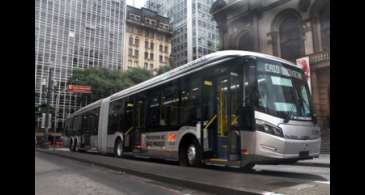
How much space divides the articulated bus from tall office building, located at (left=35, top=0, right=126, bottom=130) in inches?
64.9

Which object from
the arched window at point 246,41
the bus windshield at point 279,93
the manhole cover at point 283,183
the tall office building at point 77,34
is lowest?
the manhole cover at point 283,183

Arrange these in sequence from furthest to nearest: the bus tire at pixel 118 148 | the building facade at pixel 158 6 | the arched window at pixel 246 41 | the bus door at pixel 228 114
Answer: the bus tire at pixel 118 148 → the bus door at pixel 228 114 → the building facade at pixel 158 6 → the arched window at pixel 246 41

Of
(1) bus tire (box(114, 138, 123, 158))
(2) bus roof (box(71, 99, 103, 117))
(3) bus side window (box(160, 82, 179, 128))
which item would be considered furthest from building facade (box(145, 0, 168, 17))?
(2) bus roof (box(71, 99, 103, 117))

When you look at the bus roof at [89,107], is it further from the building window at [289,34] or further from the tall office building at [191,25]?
the building window at [289,34]

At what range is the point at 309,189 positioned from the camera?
158 inches

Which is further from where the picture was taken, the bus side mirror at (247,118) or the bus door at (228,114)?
the bus door at (228,114)

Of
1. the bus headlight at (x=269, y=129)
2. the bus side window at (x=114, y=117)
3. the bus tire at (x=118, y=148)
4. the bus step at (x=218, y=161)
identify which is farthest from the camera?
the bus side window at (x=114, y=117)

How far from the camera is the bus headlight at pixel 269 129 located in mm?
5602

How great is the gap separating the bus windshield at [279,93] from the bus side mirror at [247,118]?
188 mm

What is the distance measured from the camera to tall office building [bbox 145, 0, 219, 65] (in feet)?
12.6

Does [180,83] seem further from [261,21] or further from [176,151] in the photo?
[261,21]

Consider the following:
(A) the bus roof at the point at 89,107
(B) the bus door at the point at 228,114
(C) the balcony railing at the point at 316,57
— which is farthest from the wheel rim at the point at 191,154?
(A) the bus roof at the point at 89,107

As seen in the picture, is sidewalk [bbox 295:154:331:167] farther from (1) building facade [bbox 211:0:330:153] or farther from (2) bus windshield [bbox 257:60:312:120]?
(2) bus windshield [bbox 257:60:312:120]
